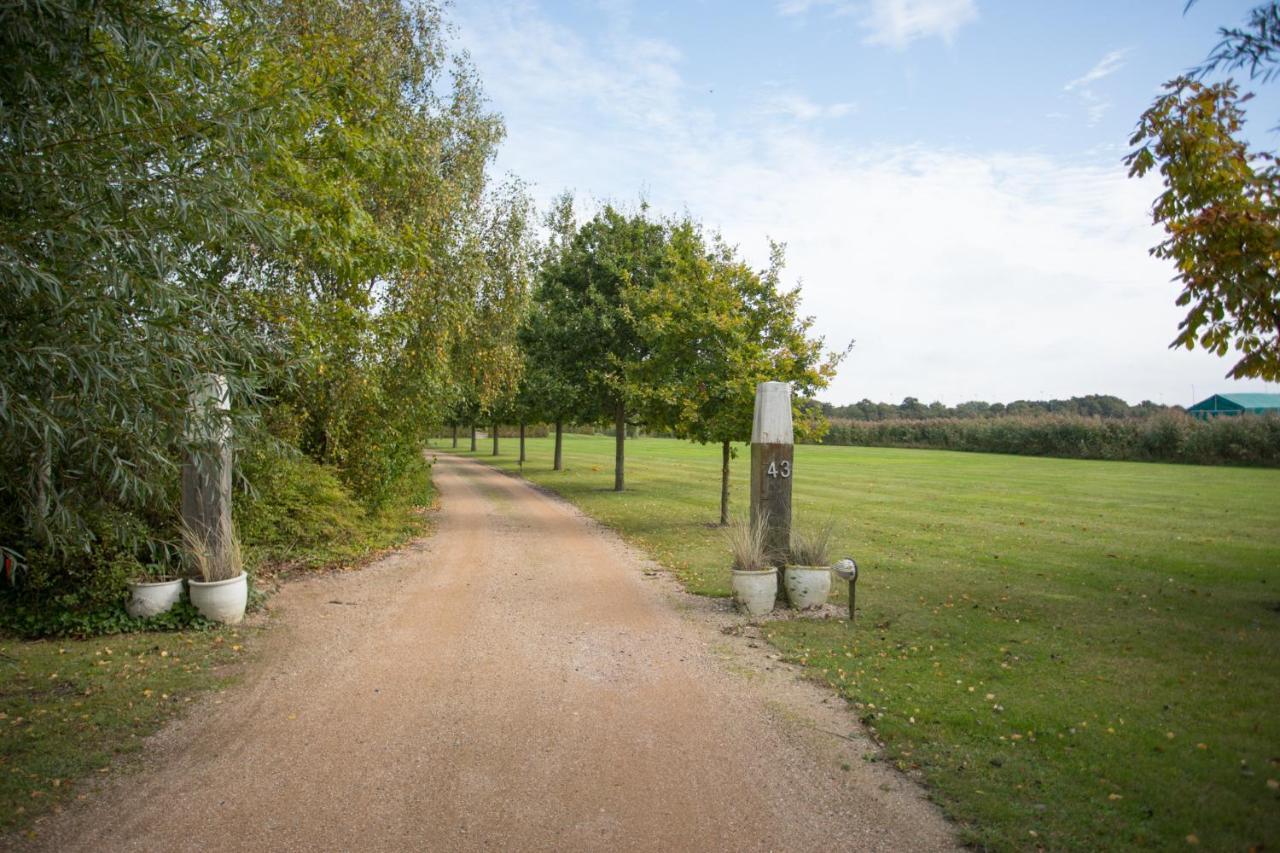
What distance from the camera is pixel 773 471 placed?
10.0 meters

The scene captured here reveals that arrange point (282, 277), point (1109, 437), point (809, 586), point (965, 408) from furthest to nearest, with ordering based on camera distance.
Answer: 1. point (965, 408)
2. point (1109, 437)
3. point (282, 277)
4. point (809, 586)

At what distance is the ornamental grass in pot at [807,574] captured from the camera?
948cm

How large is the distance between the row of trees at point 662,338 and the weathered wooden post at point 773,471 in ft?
18.3

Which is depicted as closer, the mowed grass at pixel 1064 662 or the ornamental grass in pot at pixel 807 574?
the mowed grass at pixel 1064 662

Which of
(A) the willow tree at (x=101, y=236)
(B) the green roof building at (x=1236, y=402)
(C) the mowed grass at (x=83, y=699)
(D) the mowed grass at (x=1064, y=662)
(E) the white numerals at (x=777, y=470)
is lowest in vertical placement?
(C) the mowed grass at (x=83, y=699)

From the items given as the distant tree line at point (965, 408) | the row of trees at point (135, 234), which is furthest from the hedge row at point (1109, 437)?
the row of trees at point (135, 234)

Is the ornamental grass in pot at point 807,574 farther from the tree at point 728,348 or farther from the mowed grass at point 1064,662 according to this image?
the tree at point 728,348

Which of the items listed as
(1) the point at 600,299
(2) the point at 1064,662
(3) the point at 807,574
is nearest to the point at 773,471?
(3) the point at 807,574

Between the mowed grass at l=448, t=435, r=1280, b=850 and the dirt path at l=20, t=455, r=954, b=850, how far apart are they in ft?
2.14

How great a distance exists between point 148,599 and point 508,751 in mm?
5309

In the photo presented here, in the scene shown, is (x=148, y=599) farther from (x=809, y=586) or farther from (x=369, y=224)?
(x=809, y=586)

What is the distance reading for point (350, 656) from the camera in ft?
24.8

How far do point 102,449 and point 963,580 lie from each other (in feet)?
36.5

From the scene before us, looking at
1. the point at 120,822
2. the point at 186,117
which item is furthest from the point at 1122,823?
the point at 186,117
